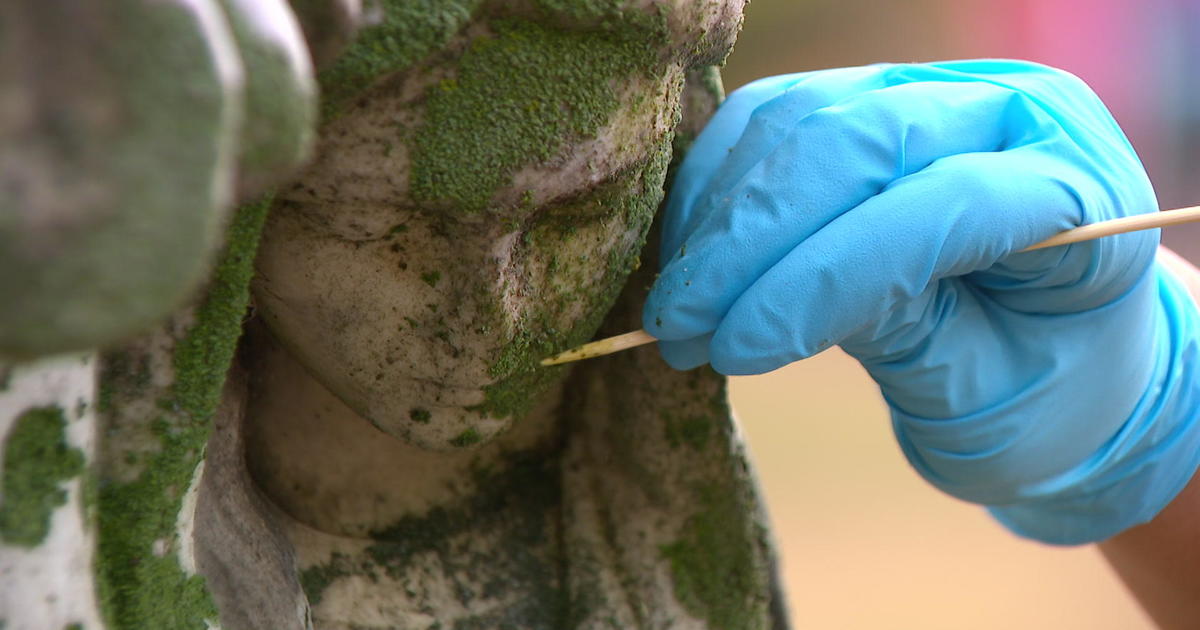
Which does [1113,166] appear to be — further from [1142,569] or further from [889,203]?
[1142,569]

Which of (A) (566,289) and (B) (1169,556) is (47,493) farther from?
(B) (1169,556)

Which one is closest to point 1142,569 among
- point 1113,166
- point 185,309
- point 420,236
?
point 1113,166

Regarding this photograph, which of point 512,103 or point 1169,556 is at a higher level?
point 512,103

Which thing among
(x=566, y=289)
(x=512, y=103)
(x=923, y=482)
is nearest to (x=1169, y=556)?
(x=566, y=289)

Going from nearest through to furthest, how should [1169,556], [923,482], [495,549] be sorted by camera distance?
[495,549]
[1169,556]
[923,482]

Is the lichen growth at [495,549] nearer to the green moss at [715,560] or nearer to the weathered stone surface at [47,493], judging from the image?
the green moss at [715,560]

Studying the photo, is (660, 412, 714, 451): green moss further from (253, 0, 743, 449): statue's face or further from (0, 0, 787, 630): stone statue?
(253, 0, 743, 449): statue's face

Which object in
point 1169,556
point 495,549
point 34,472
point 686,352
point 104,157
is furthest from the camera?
point 1169,556

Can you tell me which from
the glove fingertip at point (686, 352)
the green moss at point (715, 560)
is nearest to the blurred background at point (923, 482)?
the green moss at point (715, 560)
